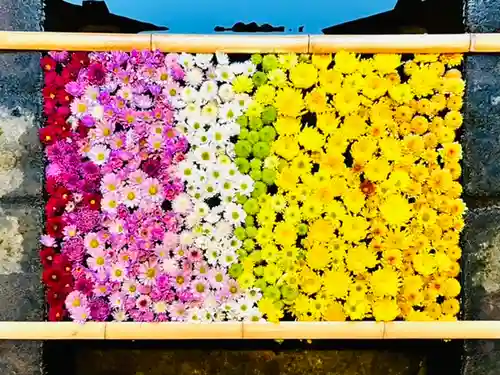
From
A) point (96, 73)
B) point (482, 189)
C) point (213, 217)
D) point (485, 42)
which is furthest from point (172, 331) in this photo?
point (485, 42)

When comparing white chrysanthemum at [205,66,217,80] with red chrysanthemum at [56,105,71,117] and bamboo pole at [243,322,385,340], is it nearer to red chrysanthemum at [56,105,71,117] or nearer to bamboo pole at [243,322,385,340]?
red chrysanthemum at [56,105,71,117]

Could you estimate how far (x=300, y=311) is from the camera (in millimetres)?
2689

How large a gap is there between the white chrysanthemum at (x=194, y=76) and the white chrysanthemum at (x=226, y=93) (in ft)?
0.34

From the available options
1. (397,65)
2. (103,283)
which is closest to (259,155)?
(397,65)

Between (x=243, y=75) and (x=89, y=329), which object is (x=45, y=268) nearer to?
(x=89, y=329)

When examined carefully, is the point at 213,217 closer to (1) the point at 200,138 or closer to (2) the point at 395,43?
(1) the point at 200,138

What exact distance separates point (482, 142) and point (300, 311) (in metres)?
1.13

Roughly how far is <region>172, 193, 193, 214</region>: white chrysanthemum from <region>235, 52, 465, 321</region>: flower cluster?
0.28 meters

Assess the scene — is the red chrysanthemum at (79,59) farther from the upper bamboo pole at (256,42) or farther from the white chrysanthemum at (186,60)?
the white chrysanthemum at (186,60)

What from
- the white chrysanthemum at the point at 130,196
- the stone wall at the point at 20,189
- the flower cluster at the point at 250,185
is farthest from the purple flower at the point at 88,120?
the white chrysanthemum at the point at 130,196

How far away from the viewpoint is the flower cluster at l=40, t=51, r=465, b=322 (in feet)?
8.63

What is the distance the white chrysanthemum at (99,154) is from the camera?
2.64 metres

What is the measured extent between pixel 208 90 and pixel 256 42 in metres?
0.30

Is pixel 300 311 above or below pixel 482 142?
below
